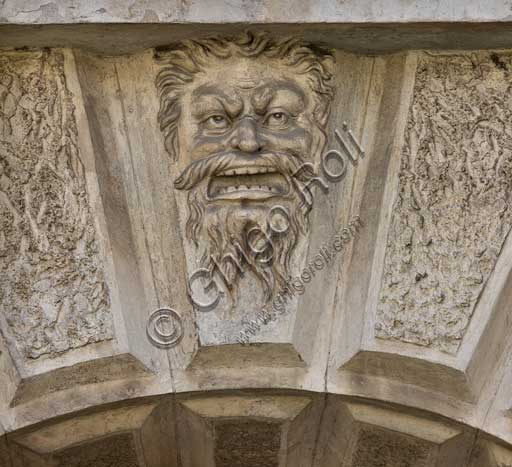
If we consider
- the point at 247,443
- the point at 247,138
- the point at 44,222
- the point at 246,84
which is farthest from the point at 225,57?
the point at 247,443

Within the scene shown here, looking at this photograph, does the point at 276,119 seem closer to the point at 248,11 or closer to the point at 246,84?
the point at 246,84

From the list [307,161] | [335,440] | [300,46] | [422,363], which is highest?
[300,46]

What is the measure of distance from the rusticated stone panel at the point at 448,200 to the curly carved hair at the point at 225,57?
0.19 m

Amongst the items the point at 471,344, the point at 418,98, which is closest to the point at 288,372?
the point at 471,344

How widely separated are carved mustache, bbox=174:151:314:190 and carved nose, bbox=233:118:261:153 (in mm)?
19

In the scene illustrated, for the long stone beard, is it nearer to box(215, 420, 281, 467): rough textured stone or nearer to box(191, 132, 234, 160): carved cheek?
box(191, 132, 234, 160): carved cheek

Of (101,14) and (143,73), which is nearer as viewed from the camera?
(101,14)

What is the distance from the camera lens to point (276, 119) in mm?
2613

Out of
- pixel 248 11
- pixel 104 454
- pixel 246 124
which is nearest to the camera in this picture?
pixel 248 11

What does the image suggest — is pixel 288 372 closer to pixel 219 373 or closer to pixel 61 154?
pixel 219 373

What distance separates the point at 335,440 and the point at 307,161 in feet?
1.89

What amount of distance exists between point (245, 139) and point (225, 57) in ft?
0.56

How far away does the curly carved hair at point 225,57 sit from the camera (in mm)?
2586

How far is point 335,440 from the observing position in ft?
8.88
